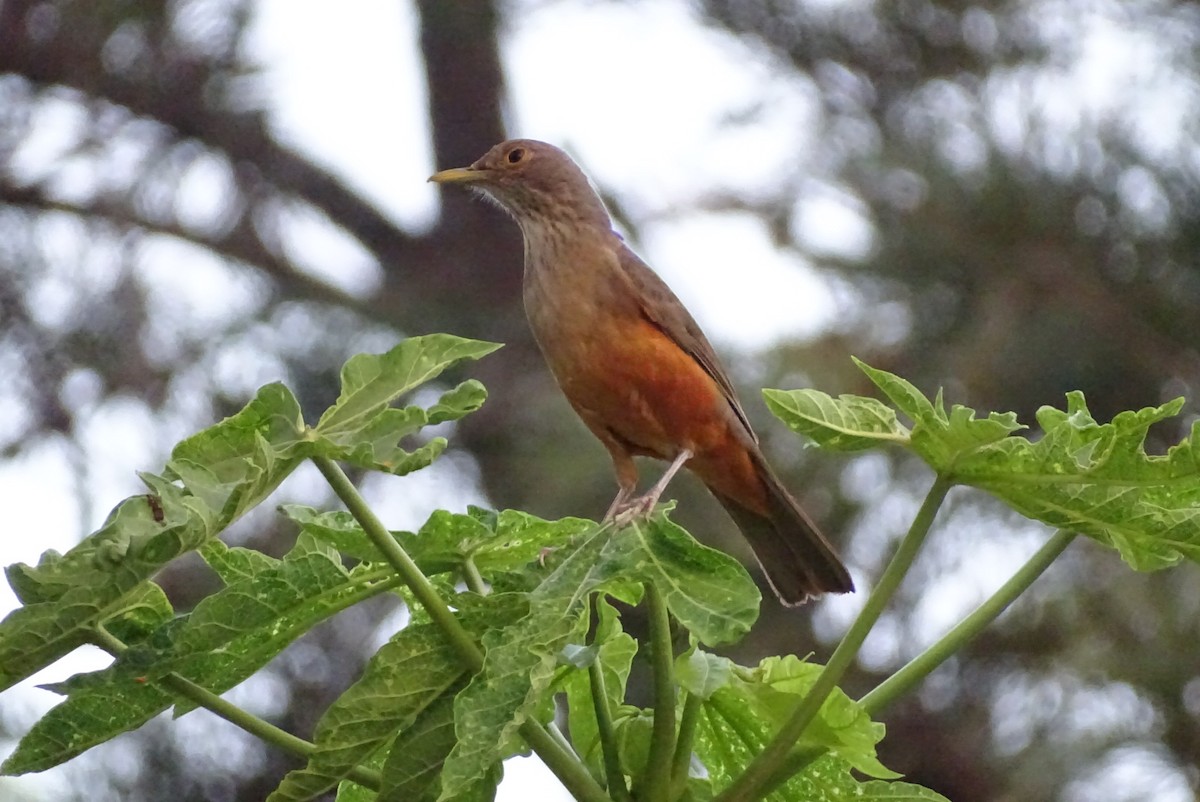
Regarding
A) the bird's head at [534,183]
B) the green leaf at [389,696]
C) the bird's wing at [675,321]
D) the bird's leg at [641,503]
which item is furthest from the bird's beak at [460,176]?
the green leaf at [389,696]

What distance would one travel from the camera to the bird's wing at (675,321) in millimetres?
3068

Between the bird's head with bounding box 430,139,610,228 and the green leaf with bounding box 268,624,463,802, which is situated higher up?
the bird's head with bounding box 430,139,610,228

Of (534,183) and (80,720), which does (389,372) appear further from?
(534,183)

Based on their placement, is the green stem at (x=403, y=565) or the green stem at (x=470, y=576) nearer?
the green stem at (x=403, y=565)

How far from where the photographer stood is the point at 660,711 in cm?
126

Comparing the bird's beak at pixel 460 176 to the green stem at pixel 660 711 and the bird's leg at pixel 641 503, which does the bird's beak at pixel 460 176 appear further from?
the green stem at pixel 660 711

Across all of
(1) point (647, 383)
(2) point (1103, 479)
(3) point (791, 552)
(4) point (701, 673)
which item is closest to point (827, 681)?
(4) point (701, 673)

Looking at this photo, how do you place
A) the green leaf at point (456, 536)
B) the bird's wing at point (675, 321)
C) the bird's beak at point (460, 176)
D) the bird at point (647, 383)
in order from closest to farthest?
the green leaf at point (456, 536) < the bird at point (647, 383) < the bird's wing at point (675, 321) < the bird's beak at point (460, 176)

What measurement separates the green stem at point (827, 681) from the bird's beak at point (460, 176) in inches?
80.6

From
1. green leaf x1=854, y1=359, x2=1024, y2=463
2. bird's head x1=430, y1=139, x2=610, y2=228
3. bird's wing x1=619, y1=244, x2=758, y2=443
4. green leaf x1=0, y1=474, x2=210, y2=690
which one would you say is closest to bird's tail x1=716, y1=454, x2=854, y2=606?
bird's wing x1=619, y1=244, x2=758, y2=443

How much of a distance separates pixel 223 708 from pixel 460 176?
2232 millimetres

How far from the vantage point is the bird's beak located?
3236mm

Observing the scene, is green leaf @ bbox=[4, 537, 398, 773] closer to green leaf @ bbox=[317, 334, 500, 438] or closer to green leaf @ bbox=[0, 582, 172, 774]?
green leaf @ bbox=[0, 582, 172, 774]

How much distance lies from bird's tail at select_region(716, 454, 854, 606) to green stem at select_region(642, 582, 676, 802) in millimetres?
1520
